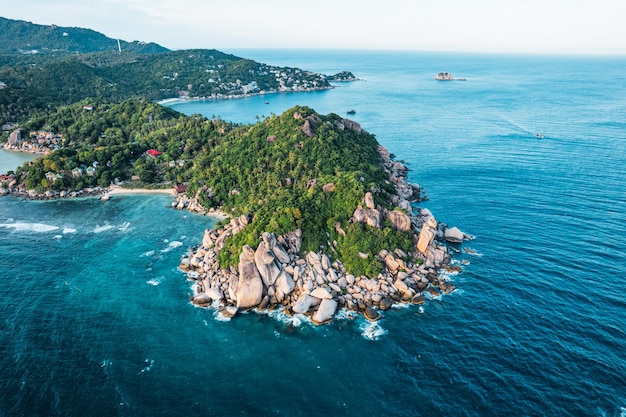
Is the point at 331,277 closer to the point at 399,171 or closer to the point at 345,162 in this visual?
the point at 345,162

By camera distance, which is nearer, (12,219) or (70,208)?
(12,219)

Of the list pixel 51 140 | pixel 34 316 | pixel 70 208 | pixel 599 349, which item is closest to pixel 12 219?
pixel 70 208

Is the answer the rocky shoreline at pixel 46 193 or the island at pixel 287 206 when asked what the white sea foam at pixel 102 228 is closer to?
the island at pixel 287 206

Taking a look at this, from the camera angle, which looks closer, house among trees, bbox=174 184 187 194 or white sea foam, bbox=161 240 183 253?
white sea foam, bbox=161 240 183 253

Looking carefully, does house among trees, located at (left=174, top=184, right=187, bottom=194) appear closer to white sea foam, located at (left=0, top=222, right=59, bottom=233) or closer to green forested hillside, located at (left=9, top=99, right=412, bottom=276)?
green forested hillside, located at (left=9, top=99, right=412, bottom=276)

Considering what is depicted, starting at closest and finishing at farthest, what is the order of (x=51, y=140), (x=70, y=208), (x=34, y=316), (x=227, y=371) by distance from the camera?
(x=227, y=371), (x=34, y=316), (x=70, y=208), (x=51, y=140)

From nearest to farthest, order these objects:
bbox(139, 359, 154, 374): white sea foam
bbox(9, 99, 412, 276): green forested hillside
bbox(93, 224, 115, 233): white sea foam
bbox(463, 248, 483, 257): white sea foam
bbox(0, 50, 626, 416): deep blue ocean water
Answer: bbox(0, 50, 626, 416): deep blue ocean water < bbox(139, 359, 154, 374): white sea foam < bbox(9, 99, 412, 276): green forested hillside < bbox(463, 248, 483, 257): white sea foam < bbox(93, 224, 115, 233): white sea foam

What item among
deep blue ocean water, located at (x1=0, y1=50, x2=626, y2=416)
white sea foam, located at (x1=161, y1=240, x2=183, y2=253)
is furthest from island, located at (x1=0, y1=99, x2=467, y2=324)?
white sea foam, located at (x1=161, y1=240, x2=183, y2=253)
